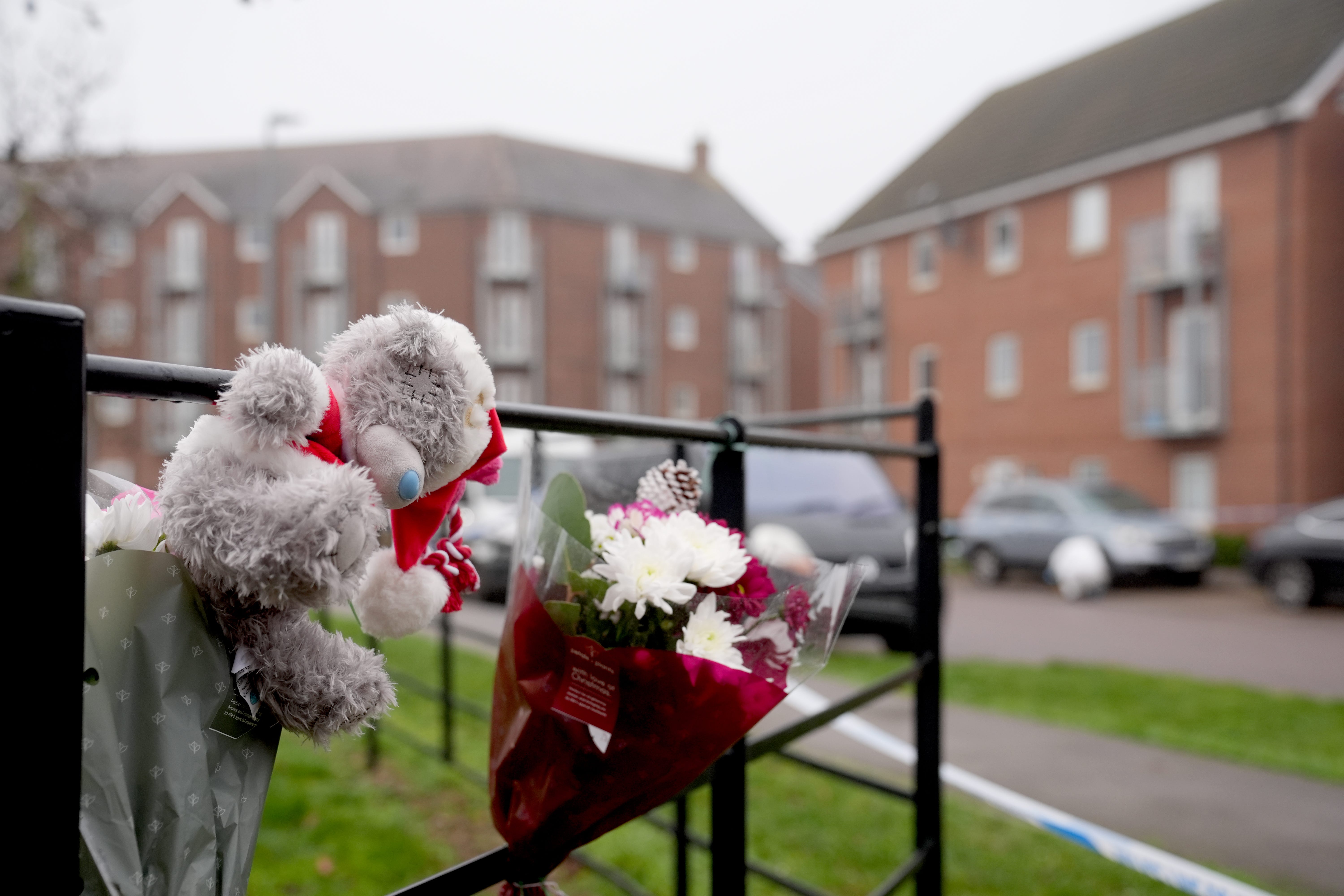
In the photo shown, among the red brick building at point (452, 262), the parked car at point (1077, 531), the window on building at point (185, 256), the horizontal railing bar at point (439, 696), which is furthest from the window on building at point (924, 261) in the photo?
the window on building at point (185, 256)

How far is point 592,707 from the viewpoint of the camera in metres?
1.02

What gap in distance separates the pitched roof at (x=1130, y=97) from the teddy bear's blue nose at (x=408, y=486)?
20.8 metres

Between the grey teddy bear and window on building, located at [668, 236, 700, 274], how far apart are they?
37.2 m

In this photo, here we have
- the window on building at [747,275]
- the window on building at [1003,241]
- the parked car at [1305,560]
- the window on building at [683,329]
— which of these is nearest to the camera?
the parked car at [1305,560]

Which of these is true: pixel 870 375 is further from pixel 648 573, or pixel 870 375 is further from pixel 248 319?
pixel 648 573

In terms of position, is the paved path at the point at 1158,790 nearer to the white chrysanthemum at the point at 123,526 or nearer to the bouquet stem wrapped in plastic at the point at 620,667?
the bouquet stem wrapped in plastic at the point at 620,667

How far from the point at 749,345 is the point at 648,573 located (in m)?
38.3

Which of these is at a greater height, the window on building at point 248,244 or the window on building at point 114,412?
the window on building at point 248,244

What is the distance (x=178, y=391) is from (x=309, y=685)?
11.3 inches

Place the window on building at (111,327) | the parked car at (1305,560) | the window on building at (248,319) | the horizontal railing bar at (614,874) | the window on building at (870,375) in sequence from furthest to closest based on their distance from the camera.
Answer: the window on building at (248,319)
the window on building at (870,375)
the window on building at (111,327)
the parked car at (1305,560)
the horizontal railing bar at (614,874)

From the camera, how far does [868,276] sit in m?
26.8

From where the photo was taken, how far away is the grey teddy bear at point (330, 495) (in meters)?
0.72

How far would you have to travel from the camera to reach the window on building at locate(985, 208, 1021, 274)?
22609mm

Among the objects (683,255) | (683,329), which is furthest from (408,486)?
→ (683,255)
